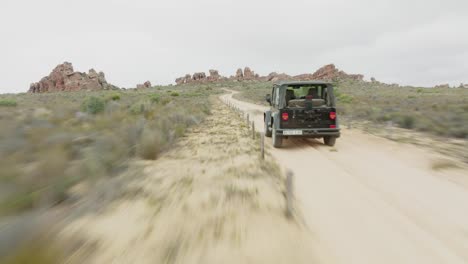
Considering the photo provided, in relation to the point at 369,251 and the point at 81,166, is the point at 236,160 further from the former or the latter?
the point at 369,251

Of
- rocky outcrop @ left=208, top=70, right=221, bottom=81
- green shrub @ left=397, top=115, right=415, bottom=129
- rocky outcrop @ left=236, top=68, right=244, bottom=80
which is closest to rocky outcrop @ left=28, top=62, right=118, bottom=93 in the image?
rocky outcrop @ left=208, top=70, right=221, bottom=81

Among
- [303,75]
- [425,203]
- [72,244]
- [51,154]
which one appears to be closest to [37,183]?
[51,154]

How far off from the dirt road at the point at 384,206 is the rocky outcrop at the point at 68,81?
99.8 m

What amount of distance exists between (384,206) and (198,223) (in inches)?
105

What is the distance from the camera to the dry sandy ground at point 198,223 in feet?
8.04

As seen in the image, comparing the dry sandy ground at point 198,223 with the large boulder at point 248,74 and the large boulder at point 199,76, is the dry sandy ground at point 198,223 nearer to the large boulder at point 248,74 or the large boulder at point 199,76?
the large boulder at point 199,76

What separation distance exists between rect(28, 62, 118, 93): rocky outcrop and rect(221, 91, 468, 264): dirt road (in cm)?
9975

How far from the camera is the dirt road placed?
2.53 metres

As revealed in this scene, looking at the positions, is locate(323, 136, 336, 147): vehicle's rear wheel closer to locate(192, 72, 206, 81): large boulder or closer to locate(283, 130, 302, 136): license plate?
locate(283, 130, 302, 136): license plate

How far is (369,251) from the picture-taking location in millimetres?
2520

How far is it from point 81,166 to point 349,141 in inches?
304

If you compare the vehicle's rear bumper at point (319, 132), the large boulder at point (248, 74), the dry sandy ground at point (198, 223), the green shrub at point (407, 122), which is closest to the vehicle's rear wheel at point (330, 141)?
the vehicle's rear bumper at point (319, 132)

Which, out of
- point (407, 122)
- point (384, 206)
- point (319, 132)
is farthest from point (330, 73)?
point (384, 206)

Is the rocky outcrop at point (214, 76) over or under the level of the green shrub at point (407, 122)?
over
